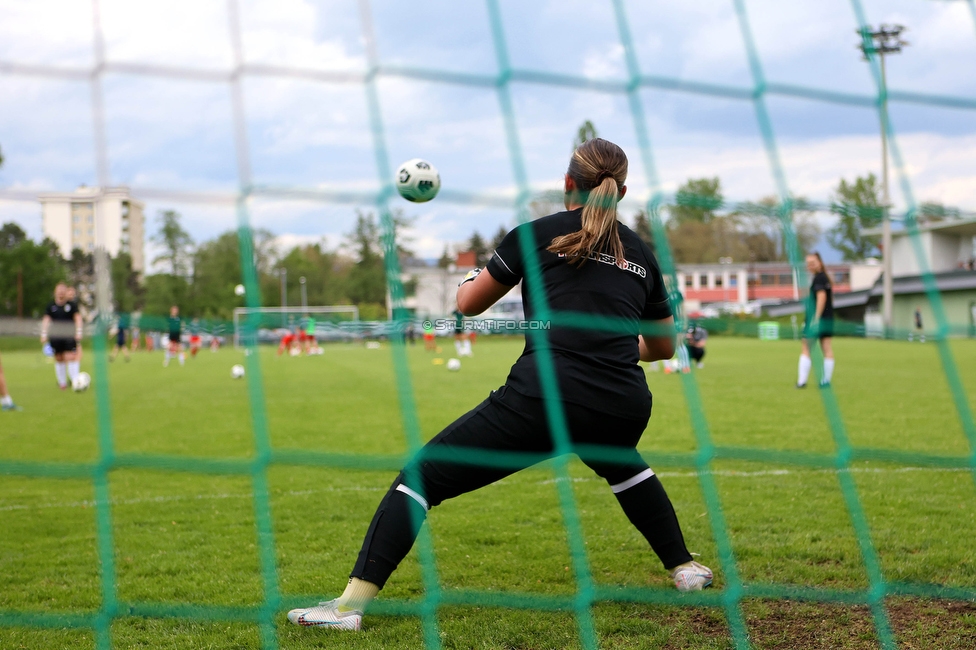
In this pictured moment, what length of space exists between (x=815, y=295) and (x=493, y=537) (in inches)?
265

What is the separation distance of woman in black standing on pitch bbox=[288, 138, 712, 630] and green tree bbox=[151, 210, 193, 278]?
134 cm

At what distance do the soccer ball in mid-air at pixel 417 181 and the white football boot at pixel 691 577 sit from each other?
1.73m

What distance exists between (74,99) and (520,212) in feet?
5.34

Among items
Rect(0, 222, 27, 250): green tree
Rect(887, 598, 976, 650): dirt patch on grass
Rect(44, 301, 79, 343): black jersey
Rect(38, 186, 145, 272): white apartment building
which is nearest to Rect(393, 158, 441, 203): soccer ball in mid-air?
Rect(38, 186, 145, 272): white apartment building

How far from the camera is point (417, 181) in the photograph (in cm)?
329

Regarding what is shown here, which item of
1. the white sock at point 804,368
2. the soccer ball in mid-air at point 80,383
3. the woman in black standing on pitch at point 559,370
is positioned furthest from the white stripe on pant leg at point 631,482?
the soccer ball in mid-air at point 80,383

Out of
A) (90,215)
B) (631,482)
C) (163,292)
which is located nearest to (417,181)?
(90,215)

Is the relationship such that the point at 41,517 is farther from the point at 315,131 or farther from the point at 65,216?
the point at 315,131

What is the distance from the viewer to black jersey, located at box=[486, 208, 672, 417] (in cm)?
255

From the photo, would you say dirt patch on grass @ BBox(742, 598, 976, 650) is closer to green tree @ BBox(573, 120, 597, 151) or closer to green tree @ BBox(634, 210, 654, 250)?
green tree @ BBox(634, 210, 654, 250)

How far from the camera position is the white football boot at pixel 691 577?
306 centimetres

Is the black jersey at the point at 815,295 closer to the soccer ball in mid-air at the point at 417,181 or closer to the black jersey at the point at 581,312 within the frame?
the soccer ball in mid-air at the point at 417,181

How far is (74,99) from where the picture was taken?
2.88 metres

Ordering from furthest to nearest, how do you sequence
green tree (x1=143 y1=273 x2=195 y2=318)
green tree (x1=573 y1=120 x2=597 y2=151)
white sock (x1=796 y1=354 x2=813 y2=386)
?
1. white sock (x1=796 y1=354 x2=813 y2=386)
2. green tree (x1=143 y1=273 x2=195 y2=318)
3. green tree (x1=573 y1=120 x2=597 y2=151)
